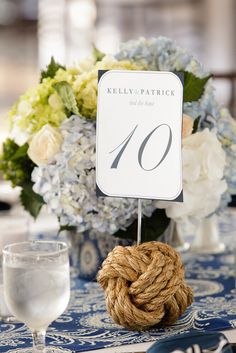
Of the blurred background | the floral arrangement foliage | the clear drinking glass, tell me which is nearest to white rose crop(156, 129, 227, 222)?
the floral arrangement foliage

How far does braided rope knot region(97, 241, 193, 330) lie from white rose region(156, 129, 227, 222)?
11.6 inches

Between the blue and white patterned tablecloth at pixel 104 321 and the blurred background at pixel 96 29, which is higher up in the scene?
the blurred background at pixel 96 29

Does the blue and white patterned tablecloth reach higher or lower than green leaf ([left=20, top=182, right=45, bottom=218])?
lower

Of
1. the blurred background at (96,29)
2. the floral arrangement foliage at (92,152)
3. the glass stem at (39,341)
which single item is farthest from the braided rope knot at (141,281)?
the blurred background at (96,29)

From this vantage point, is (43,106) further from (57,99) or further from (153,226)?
(153,226)

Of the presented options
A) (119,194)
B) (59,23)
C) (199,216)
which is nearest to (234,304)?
(199,216)

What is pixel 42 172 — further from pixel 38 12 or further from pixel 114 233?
pixel 38 12

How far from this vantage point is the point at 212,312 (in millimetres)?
1471

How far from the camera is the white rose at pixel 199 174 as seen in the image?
1.57m

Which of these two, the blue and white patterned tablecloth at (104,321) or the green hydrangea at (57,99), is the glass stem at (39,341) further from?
the green hydrangea at (57,99)

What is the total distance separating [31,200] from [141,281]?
535 millimetres

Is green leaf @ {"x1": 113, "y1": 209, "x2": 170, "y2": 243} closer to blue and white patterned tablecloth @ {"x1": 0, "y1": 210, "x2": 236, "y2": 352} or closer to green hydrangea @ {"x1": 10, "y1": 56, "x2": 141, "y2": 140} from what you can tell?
blue and white patterned tablecloth @ {"x1": 0, "y1": 210, "x2": 236, "y2": 352}

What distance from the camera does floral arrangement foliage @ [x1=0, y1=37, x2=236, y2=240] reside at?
1.56 m

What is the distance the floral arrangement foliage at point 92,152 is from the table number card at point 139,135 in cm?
16
